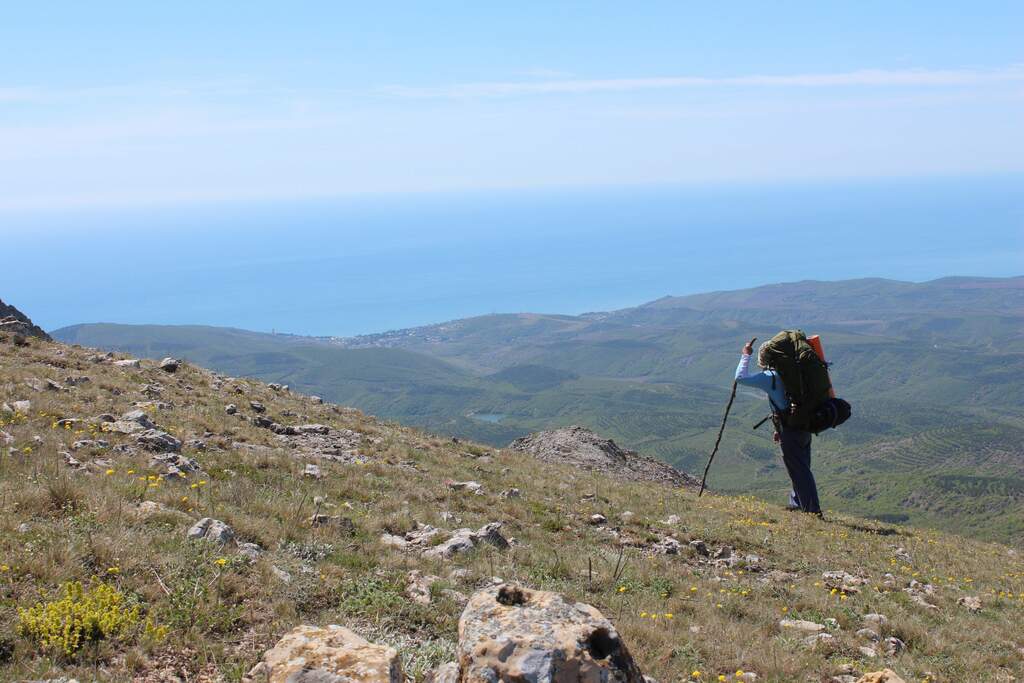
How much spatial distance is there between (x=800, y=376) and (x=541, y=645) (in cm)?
1223

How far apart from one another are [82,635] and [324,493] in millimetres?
5568

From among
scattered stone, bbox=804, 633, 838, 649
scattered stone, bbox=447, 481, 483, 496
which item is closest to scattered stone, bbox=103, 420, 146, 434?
scattered stone, bbox=447, 481, 483, 496

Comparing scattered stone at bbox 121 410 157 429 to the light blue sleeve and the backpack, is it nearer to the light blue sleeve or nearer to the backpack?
the light blue sleeve

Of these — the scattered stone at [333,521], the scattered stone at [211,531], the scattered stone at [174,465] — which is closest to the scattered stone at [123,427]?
the scattered stone at [174,465]

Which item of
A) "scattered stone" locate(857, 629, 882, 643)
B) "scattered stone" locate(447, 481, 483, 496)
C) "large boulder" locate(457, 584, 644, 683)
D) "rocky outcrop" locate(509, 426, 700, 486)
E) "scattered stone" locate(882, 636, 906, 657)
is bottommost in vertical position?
"rocky outcrop" locate(509, 426, 700, 486)

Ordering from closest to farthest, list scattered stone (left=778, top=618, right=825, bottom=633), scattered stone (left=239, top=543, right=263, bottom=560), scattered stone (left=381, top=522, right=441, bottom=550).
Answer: scattered stone (left=239, top=543, right=263, bottom=560) → scattered stone (left=778, top=618, right=825, bottom=633) → scattered stone (left=381, top=522, right=441, bottom=550)

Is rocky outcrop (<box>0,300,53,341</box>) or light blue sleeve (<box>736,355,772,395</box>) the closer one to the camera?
light blue sleeve (<box>736,355,772,395</box>)

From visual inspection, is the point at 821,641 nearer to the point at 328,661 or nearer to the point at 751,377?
the point at 328,661

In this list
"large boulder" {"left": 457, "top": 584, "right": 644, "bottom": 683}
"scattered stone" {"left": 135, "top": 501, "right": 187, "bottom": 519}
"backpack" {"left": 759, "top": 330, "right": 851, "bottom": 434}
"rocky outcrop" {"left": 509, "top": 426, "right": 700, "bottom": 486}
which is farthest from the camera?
"rocky outcrop" {"left": 509, "top": 426, "right": 700, "bottom": 486}

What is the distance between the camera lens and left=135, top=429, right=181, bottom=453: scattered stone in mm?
10797

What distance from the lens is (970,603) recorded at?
32.0ft

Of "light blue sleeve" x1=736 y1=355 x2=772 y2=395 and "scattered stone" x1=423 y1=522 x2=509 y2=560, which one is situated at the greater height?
"light blue sleeve" x1=736 y1=355 x2=772 y2=395

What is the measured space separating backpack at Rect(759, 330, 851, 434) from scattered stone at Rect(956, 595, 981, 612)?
15.7ft

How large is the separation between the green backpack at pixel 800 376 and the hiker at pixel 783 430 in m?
0.18
